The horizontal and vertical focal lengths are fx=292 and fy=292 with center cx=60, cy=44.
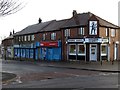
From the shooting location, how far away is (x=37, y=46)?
58.0 metres

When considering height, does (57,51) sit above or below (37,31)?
below

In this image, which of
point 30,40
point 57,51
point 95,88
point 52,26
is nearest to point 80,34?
point 57,51

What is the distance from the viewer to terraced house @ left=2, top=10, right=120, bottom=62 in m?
44.7

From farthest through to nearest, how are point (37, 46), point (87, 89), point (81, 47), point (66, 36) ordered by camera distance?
point (37, 46) → point (66, 36) → point (81, 47) → point (87, 89)

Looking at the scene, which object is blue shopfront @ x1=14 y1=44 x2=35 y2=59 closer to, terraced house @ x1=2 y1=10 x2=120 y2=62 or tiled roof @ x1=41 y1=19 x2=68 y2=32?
terraced house @ x1=2 y1=10 x2=120 y2=62

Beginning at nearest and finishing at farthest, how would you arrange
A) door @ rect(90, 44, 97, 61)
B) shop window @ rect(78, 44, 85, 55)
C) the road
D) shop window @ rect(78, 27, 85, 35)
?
the road, door @ rect(90, 44, 97, 61), shop window @ rect(78, 44, 85, 55), shop window @ rect(78, 27, 85, 35)

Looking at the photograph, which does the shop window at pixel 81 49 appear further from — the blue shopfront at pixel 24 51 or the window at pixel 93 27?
the blue shopfront at pixel 24 51

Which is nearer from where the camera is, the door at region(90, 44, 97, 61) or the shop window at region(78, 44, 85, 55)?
the door at region(90, 44, 97, 61)

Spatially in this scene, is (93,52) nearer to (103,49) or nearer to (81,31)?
(103,49)

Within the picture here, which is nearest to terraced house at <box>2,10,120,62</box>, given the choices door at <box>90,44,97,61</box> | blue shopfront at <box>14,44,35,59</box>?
door at <box>90,44,97,61</box>

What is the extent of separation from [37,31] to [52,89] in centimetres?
4461

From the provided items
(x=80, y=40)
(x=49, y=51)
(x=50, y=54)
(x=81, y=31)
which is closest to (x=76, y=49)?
(x=80, y=40)

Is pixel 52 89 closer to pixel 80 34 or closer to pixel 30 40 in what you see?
pixel 80 34

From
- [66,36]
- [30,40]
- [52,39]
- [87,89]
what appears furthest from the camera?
[30,40]
